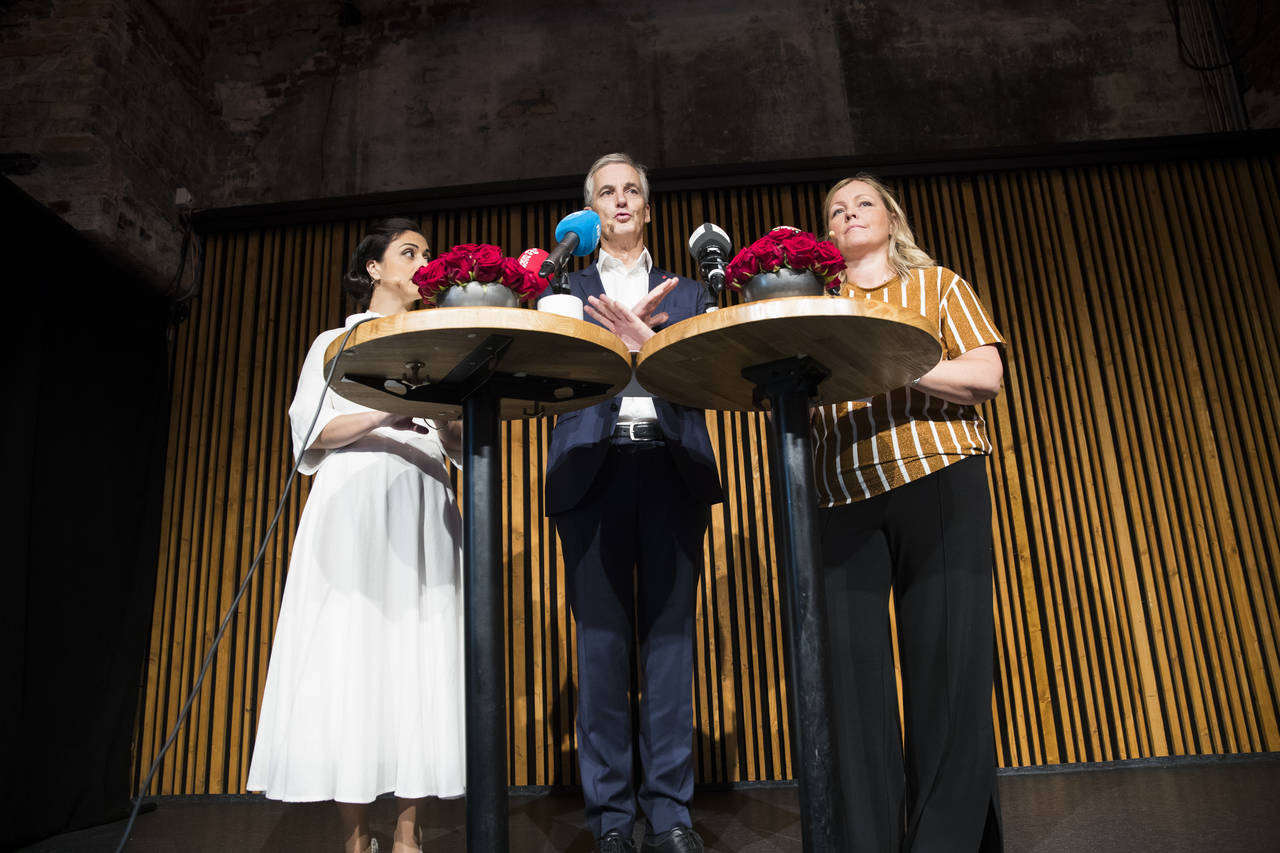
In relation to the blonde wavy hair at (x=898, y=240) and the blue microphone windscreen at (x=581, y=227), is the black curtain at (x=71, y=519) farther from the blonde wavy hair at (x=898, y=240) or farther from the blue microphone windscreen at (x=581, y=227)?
the blonde wavy hair at (x=898, y=240)

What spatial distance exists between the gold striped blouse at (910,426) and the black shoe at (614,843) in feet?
3.14

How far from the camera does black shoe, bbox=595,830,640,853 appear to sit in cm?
204

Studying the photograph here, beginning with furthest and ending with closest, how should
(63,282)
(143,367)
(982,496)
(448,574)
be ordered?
(143,367), (63,282), (448,574), (982,496)

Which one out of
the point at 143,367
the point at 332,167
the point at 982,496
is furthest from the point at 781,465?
the point at 332,167

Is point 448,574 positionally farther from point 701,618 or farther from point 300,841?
point 701,618

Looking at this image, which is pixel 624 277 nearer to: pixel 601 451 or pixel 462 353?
pixel 601 451

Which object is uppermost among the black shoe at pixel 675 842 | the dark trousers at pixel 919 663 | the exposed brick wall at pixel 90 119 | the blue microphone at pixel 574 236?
the exposed brick wall at pixel 90 119

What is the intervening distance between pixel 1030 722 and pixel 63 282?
4.65 m

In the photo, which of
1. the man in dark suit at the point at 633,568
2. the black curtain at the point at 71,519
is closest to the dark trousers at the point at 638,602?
the man in dark suit at the point at 633,568

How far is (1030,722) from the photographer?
3.88 metres

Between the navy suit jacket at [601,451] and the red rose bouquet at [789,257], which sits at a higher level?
the red rose bouquet at [789,257]

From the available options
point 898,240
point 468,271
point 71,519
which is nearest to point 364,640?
point 468,271

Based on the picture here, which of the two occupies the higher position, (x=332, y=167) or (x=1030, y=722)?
(x=332, y=167)

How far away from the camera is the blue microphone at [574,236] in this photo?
5.98 ft
